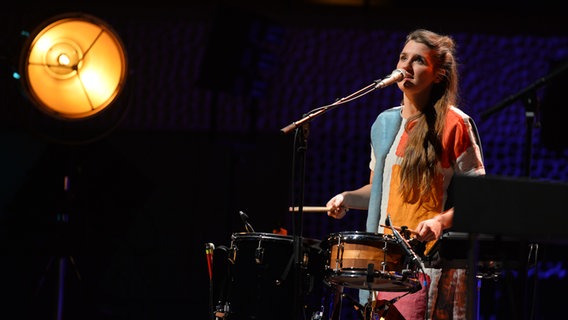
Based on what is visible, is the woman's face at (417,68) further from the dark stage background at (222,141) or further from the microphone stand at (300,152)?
the dark stage background at (222,141)

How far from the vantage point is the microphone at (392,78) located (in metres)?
2.99

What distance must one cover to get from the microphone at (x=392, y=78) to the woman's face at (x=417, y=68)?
0.17 ft

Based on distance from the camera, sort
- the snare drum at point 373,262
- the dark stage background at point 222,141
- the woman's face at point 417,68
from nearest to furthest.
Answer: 1. the snare drum at point 373,262
2. the woman's face at point 417,68
3. the dark stage background at point 222,141

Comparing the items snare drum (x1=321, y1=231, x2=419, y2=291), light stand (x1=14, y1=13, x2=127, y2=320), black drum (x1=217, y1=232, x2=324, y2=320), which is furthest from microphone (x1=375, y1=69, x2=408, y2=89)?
light stand (x1=14, y1=13, x2=127, y2=320)

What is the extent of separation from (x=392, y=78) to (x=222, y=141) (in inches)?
84.0

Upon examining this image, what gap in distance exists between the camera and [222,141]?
16.5 ft

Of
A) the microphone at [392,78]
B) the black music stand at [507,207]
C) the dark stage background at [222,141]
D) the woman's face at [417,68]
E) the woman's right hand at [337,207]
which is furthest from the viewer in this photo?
the dark stage background at [222,141]

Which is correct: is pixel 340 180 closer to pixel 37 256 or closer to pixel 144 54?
pixel 144 54

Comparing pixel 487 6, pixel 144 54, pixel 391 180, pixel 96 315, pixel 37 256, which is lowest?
pixel 96 315

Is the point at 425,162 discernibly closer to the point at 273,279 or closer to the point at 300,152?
the point at 300,152

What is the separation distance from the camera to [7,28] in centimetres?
511

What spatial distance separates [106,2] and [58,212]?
149 centimetres

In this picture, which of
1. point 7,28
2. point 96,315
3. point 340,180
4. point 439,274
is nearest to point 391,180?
point 439,274

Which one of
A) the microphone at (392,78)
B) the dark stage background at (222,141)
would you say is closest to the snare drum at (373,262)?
the microphone at (392,78)
